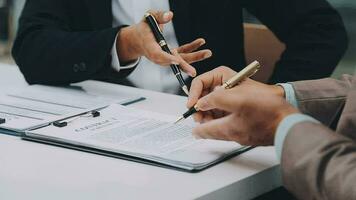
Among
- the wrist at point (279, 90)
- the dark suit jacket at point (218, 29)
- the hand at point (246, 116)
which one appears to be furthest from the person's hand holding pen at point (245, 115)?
the dark suit jacket at point (218, 29)

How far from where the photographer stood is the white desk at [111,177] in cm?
88

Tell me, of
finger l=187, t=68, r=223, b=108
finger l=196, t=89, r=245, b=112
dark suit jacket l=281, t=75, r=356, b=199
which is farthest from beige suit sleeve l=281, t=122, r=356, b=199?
finger l=187, t=68, r=223, b=108

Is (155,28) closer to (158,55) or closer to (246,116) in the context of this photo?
(158,55)

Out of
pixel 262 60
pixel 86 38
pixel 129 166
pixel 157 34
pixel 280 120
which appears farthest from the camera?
pixel 262 60

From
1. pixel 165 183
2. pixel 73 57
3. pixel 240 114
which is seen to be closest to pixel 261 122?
pixel 240 114

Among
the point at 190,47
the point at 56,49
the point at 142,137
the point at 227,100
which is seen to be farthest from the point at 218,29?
the point at 227,100

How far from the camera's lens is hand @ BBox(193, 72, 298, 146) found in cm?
89

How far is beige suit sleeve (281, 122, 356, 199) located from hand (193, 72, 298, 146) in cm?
6

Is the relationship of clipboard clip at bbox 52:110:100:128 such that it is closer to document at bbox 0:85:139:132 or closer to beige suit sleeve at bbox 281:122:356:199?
document at bbox 0:85:139:132

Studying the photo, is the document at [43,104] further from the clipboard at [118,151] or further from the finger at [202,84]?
the finger at [202,84]

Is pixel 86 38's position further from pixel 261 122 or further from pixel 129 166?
pixel 261 122

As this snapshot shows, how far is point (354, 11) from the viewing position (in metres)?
2.62

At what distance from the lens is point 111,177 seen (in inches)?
36.9

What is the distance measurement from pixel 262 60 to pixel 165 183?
3.42 ft
